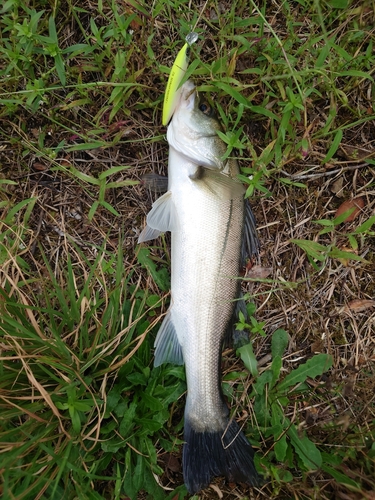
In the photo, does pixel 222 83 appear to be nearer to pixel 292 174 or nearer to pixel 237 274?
pixel 292 174

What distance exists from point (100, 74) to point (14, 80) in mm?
632

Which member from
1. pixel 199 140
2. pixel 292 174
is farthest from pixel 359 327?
pixel 199 140

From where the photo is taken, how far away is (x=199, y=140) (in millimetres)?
2598

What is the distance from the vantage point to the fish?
2.57 m

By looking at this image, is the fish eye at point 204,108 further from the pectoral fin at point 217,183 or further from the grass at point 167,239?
the pectoral fin at point 217,183

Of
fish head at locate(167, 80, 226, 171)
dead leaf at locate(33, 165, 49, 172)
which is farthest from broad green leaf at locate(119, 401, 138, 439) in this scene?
dead leaf at locate(33, 165, 49, 172)

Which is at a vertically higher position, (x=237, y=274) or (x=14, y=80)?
(x=14, y=80)

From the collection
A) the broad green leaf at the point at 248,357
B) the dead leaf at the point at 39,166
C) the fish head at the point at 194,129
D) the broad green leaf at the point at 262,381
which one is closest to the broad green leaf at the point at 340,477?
the broad green leaf at the point at 262,381

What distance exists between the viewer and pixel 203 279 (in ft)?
8.45

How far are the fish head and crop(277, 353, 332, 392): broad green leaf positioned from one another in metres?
1.59

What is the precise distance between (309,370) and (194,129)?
6.29ft

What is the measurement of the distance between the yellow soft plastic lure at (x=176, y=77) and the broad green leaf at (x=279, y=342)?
70.3 inches

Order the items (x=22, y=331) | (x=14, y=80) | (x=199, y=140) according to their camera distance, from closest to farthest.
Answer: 1. (x=22, y=331)
2. (x=199, y=140)
3. (x=14, y=80)

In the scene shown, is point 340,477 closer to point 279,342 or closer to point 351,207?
point 279,342
